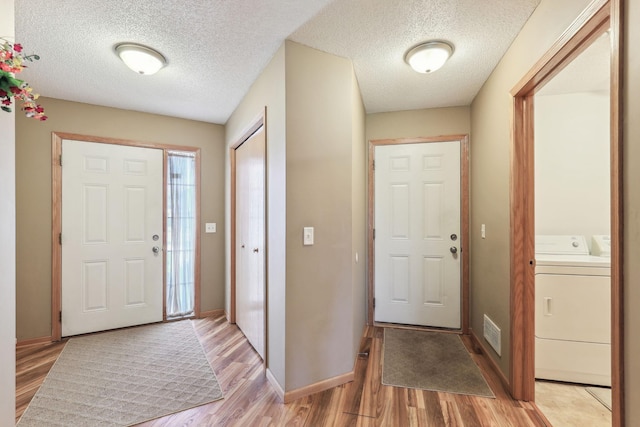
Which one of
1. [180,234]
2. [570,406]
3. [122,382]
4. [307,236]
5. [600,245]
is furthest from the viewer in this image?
[180,234]

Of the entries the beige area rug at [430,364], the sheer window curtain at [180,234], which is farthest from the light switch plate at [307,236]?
the sheer window curtain at [180,234]

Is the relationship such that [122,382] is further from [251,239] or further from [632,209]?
[632,209]

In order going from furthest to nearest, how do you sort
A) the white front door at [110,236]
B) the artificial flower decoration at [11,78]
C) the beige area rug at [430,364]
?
the white front door at [110,236], the beige area rug at [430,364], the artificial flower decoration at [11,78]

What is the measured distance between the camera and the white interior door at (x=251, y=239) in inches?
93.6

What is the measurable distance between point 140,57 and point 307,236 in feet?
5.58

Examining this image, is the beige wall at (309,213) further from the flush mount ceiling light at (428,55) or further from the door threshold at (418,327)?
the door threshold at (418,327)

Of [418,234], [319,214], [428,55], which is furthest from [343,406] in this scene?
[428,55]

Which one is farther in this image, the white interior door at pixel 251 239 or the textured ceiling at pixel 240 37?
the white interior door at pixel 251 239

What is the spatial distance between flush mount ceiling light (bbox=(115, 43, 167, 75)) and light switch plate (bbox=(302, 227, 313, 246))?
5.32 feet

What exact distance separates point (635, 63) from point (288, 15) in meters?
1.56

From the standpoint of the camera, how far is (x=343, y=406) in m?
1.80

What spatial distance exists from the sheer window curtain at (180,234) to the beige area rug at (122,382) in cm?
51

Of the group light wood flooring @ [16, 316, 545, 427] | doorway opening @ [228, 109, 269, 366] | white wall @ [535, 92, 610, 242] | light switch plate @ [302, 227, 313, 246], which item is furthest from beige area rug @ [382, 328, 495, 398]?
white wall @ [535, 92, 610, 242]

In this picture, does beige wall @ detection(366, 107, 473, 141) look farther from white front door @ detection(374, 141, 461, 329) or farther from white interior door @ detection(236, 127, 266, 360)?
white interior door @ detection(236, 127, 266, 360)
